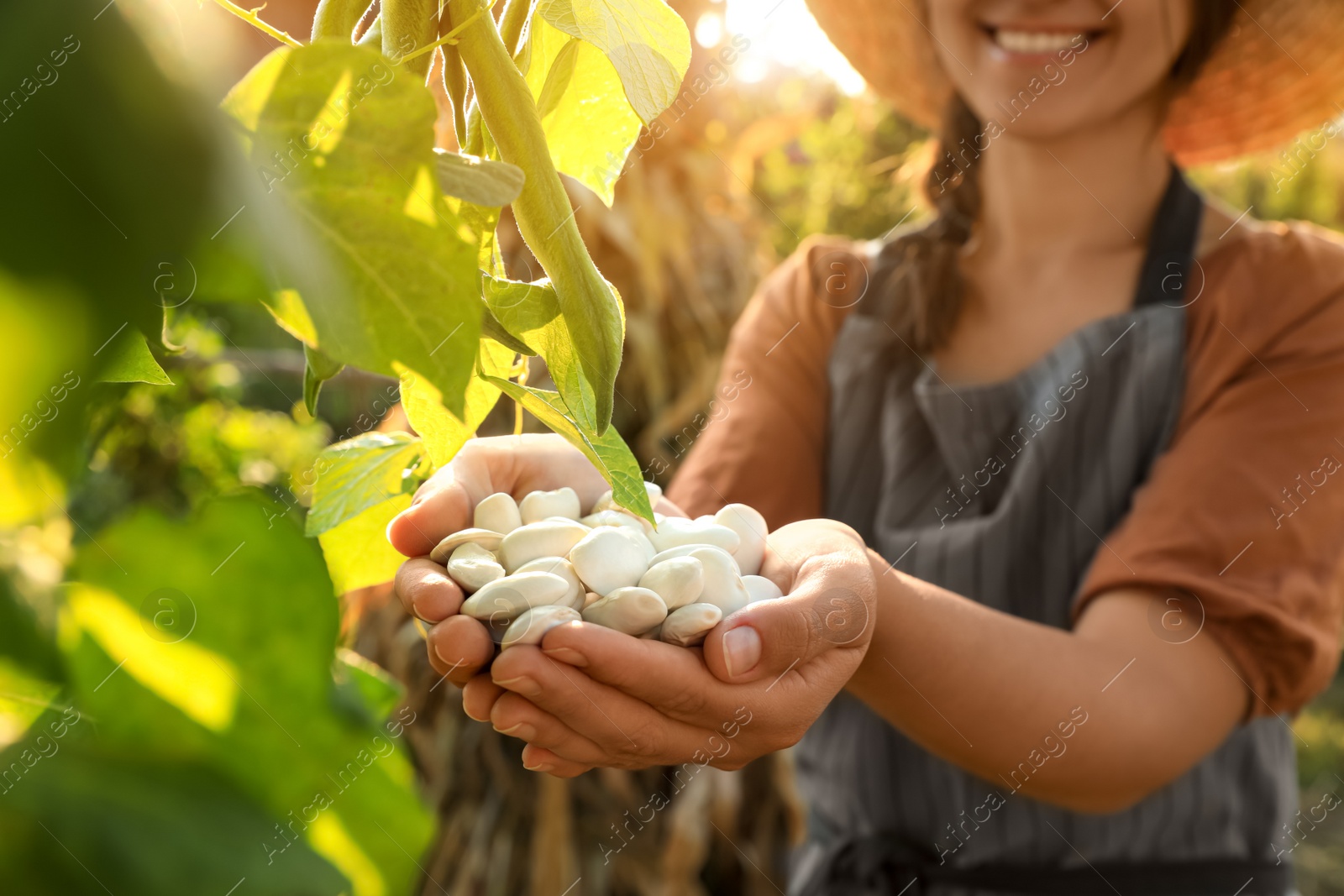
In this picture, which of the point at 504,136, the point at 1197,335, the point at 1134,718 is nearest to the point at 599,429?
the point at 504,136

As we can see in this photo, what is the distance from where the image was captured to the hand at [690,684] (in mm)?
359

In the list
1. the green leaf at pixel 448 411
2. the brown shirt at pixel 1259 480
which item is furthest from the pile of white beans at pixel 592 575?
the brown shirt at pixel 1259 480

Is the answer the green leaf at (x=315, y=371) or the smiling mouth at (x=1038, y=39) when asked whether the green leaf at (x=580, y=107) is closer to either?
the green leaf at (x=315, y=371)

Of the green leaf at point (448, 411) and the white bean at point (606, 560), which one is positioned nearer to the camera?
the green leaf at point (448, 411)

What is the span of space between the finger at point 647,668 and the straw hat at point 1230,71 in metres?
0.82

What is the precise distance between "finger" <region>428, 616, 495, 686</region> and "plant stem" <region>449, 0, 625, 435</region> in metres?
0.15

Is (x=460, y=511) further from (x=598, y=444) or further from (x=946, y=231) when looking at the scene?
(x=946, y=231)

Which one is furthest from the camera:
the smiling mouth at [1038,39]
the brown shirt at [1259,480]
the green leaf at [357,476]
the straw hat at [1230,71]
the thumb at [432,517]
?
the straw hat at [1230,71]

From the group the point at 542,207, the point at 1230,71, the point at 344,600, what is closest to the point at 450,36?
the point at 542,207

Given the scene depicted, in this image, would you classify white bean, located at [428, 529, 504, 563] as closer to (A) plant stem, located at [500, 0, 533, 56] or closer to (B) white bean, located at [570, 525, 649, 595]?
(B) white bean, located at [570, 525, 649, 595]

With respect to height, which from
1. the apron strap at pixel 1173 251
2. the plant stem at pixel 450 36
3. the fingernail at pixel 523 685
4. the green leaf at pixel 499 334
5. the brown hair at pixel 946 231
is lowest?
the apron strap at pixel 1173 251

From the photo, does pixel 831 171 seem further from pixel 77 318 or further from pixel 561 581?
pixel 77 318

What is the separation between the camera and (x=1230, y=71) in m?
0.99

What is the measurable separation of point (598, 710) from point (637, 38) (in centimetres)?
23
